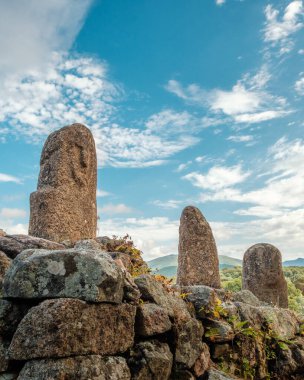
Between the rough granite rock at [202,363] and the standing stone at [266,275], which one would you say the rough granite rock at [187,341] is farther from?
the standing stone at [266,275]

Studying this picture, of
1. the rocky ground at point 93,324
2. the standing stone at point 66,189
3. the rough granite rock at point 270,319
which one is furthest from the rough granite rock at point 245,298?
the standing stone at point 66,189

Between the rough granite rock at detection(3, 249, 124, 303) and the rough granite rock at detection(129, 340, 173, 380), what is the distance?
92 cm

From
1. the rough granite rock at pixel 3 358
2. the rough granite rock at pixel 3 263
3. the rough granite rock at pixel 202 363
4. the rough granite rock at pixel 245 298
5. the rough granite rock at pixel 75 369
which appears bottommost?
the rough granite rock at pixel 202 363

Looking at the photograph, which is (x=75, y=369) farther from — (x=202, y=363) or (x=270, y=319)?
(x=270, y=319)

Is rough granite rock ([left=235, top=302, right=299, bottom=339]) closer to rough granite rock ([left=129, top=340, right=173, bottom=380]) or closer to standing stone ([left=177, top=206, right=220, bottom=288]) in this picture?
rough granite rock ([left=129, top=340, right=173, bottom=380])

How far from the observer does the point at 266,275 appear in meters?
20.4

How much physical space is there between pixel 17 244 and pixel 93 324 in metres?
2.71

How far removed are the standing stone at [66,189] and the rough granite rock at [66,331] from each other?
241 inches

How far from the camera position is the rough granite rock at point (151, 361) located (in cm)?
566

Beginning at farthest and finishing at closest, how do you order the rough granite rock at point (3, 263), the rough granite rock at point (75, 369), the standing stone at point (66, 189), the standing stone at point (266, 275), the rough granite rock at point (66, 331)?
1. the standing stone at point (266, 275)
2. the standing stone at point (66, 189)
3. the rough granite rock at point (3, 263)
4. the rough granite rock at point (66, 331)
5. the rough granite rock at point (75, 369)

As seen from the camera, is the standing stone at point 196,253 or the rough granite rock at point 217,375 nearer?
the rough granite rock at point 217,375

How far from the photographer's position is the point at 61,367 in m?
4.72

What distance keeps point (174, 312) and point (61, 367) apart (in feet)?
9.29

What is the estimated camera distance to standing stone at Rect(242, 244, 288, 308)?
66.1 ft
